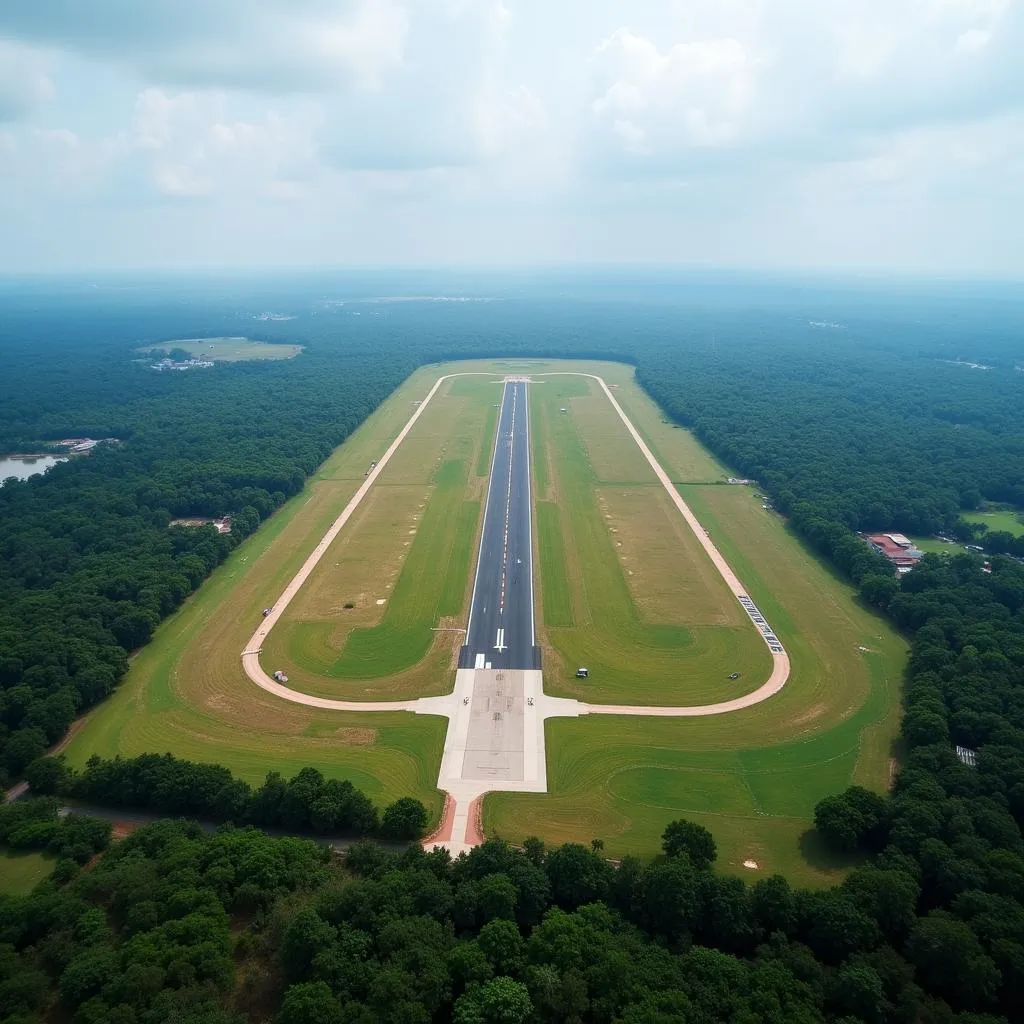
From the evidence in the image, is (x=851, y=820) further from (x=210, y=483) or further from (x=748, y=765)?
(x=210, y=483)

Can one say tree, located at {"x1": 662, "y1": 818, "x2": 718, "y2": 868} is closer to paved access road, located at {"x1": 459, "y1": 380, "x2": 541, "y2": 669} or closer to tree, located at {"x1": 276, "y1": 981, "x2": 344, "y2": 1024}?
tree, located at {"x1": 276, "y1": 981, "x2": 344, "y2": 1024}

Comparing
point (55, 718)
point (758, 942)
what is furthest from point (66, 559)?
point (758, 942)

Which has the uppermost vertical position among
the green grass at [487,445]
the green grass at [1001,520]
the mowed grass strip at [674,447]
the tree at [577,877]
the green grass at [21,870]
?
the tree at [577,877]

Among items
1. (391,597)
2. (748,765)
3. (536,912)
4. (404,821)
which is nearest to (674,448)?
(391,597)

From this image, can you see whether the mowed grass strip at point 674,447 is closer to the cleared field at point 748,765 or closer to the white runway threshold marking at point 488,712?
the white runway threshold marking at point 488,712

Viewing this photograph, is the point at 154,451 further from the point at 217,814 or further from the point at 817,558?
the point at 817,558

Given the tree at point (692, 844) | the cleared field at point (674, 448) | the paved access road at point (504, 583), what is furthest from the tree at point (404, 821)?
the cleared field at point (674, 448)
